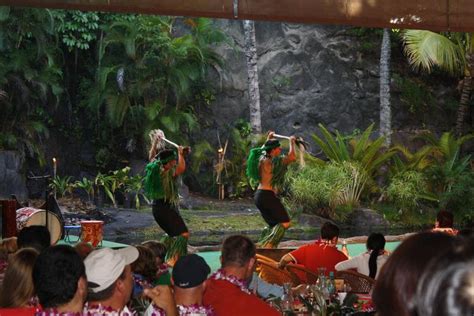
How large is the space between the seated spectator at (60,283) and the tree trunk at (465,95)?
17.9 m

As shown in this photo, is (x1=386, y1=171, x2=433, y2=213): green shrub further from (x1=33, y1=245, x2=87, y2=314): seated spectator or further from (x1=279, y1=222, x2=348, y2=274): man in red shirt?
(x1=33, y1=245, x2=87, y2=314): seated spectator

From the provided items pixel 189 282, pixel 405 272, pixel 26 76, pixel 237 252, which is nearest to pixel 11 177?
pixel 26 76

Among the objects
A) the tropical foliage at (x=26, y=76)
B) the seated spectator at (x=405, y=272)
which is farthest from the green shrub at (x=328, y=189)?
the seated spectator at (x=405, y=272)

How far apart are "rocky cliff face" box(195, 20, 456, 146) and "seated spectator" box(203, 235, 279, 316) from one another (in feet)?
56.4

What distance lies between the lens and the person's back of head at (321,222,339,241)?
20.2ft

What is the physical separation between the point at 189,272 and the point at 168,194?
6.32 meters

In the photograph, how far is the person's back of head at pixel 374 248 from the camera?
18.5 ft

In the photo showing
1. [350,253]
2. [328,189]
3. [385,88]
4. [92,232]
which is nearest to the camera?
[92,232]

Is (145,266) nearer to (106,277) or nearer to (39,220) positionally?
(106,277)

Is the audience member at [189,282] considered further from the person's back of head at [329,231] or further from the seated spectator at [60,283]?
the person's back of head at [329,231]

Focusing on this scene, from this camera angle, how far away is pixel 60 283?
274 cm

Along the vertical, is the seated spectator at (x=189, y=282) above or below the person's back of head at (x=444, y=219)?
above

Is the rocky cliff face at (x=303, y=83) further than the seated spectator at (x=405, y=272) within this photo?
Yes

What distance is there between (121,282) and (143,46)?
1746 cm
